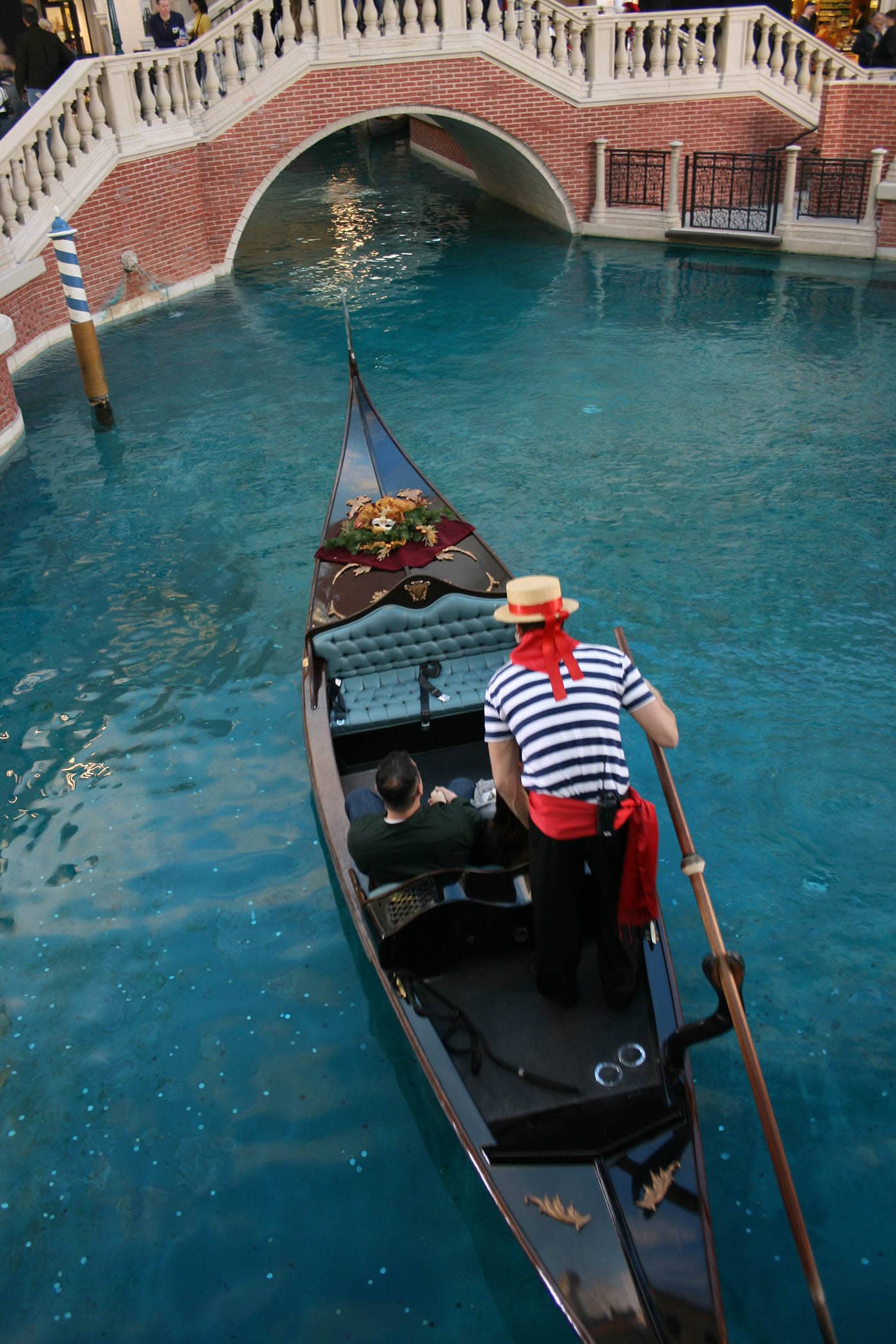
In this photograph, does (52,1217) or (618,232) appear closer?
(52,1217)

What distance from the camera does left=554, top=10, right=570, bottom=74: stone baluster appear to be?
11.7 meters

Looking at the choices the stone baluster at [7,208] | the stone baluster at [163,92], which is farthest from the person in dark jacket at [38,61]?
the stone baluster at [7,208]

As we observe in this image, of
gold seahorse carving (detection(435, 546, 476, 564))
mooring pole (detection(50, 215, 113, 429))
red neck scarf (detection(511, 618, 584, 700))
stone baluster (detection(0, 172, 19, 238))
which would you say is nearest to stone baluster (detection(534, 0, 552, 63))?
stone baluster (detection(0, 172, 19, 238))

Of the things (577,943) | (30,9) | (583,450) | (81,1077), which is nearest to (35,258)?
(30,9)

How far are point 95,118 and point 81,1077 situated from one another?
913 cm

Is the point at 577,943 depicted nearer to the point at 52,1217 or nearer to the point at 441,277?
the point at 52,1217

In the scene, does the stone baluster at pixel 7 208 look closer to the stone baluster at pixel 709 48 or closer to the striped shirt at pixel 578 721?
the stone baluster at pixel 709 48

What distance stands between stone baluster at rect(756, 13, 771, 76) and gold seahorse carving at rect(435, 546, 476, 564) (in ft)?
33.2

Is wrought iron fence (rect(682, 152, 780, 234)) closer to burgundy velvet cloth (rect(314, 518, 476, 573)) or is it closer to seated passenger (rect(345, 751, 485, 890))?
burgundy velvet cloth (rect(314, 518, 476, 573))

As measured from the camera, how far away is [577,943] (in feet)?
8.69

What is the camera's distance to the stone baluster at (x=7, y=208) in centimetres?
845

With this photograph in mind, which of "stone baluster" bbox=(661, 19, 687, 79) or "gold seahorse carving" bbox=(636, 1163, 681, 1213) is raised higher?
"stone baluster" bbox=(661, 19, 687, 79)

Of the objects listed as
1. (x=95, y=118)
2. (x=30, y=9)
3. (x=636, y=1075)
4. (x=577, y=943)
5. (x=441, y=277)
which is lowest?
(x=441, y=277)

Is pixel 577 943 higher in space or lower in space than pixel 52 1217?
higher
